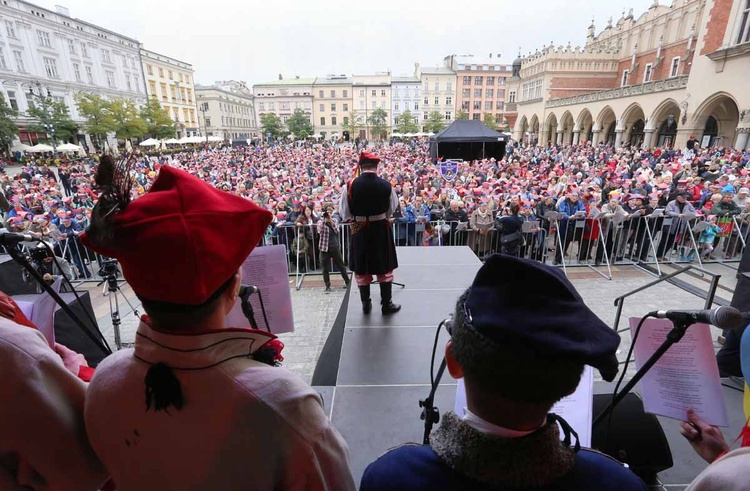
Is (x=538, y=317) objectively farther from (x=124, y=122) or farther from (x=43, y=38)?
(x=43, y=38)

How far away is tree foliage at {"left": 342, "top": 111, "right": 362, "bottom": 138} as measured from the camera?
80.3 metres

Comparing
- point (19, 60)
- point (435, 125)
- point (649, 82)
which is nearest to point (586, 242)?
point (649, 82)

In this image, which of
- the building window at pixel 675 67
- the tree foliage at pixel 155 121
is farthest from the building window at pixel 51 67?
the building window at pixel 675 67

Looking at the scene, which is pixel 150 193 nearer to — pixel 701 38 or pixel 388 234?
pixel 388 234

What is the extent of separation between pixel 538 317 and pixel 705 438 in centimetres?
137

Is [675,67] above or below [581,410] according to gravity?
above

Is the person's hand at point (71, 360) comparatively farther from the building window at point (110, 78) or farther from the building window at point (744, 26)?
the building window at point (110, 78)

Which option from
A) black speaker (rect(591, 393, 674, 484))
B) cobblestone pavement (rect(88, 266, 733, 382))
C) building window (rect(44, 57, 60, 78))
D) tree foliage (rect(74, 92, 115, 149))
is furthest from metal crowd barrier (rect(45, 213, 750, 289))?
building window (rect(44, 57, 60, 78))

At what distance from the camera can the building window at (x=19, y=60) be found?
1495 inches

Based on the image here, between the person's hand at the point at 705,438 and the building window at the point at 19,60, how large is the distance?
2214 inches

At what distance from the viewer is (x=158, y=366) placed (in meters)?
0.92

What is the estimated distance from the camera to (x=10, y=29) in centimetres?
3738

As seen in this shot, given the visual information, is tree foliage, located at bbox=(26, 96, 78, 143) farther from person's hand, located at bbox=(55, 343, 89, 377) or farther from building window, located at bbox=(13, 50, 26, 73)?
person's hand, located at bbox=(55, 343, 89, 377)

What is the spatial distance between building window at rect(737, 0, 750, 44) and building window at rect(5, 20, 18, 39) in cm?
6068
